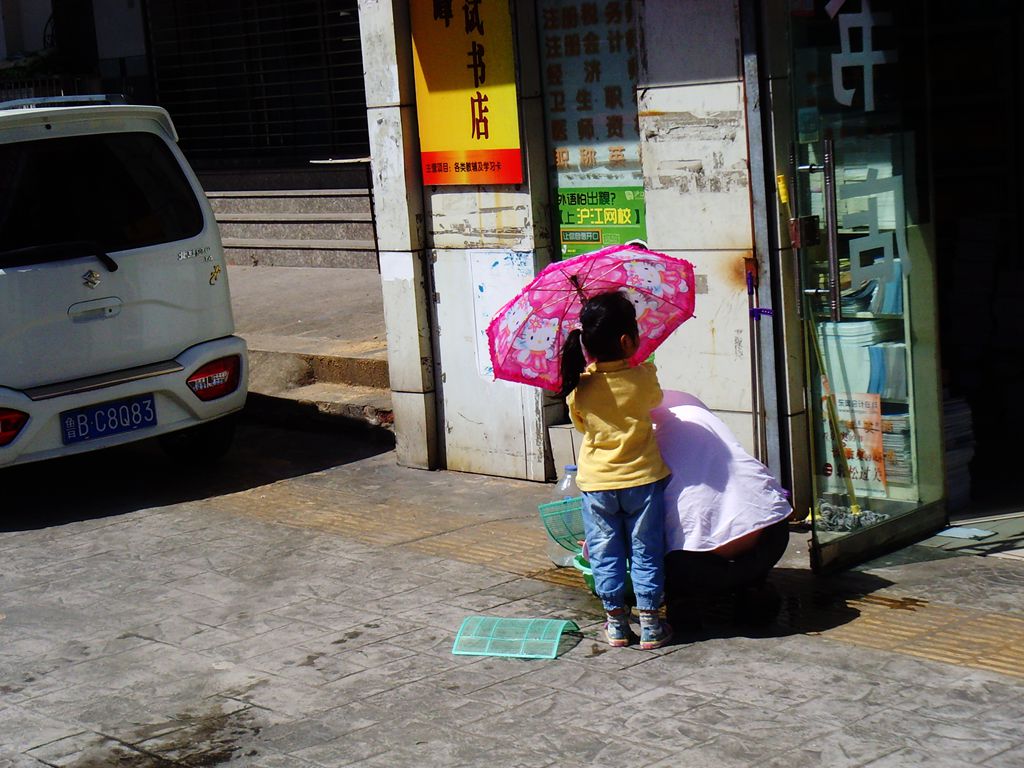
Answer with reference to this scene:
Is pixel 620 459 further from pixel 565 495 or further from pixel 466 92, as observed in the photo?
pixel 466 92

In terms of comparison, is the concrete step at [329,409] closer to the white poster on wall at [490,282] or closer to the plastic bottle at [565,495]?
the white poster on wall at [490,282]

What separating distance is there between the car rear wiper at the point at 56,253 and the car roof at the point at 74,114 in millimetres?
631

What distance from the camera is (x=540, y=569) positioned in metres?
6.16

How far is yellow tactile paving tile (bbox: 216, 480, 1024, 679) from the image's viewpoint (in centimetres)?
494

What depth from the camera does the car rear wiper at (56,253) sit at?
7266mm

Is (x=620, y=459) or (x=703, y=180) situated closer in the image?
(x=620, y=459)

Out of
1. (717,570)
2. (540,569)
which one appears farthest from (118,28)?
(717,570)

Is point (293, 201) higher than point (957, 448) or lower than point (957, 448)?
higher

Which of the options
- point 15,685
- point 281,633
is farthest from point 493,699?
point 15,685

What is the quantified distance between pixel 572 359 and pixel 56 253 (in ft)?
11.5

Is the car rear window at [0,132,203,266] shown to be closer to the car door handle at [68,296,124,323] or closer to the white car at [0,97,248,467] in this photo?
the white car at [0,97,248,467]

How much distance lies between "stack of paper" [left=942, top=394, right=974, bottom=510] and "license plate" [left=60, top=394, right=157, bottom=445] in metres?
4.11

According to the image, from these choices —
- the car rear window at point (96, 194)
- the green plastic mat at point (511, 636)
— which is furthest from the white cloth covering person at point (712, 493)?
the car rear window at point (96, 194)

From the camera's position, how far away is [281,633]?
559 cm
